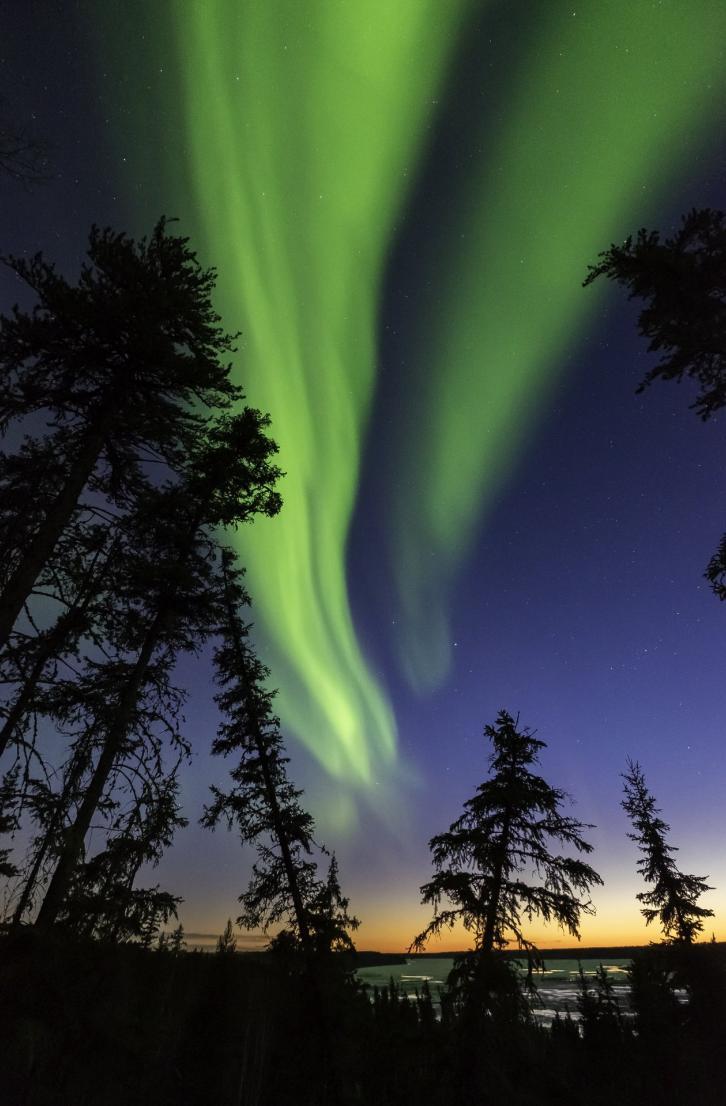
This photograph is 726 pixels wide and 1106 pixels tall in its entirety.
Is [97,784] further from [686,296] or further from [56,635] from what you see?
[686,296]

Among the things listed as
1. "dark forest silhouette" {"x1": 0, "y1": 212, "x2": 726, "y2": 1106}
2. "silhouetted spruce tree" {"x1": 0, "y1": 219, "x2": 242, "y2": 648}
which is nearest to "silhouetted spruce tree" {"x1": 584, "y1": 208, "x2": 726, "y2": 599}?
"dark forest silhouette" {"x1": 0, "y1": 212, "x2": 726, "y2": 1106}

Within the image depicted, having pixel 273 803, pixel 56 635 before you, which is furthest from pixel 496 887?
pixel 56 635

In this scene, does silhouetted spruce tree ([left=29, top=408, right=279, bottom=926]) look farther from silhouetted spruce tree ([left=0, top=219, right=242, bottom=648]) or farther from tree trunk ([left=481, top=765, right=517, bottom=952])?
tree trunk ([left=481, top=765, right=517, bottom=952])

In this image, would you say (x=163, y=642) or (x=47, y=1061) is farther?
(x=163, y=642)

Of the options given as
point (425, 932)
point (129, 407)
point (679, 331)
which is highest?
point (679, 331)

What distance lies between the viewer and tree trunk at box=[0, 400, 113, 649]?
7.51 meters

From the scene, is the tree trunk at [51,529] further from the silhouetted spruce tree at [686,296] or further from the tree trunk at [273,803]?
the silhouetted spruce tree at [686,296]

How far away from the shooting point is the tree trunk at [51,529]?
24.6ft

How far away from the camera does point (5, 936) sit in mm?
8727

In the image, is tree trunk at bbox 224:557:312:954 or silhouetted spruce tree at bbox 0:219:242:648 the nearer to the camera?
silhouetted spruce tree at bbox 0:219:242:648

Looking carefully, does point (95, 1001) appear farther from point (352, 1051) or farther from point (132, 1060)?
point (352, 1051)

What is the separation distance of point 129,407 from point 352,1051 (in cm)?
1635

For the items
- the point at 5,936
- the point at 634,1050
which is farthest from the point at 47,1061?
the point at 634,1050

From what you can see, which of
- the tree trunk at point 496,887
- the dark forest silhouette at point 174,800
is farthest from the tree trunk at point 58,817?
the tree trunk at point 496,887
